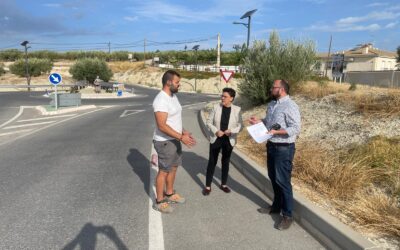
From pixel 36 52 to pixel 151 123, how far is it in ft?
379

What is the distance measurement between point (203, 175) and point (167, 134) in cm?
251

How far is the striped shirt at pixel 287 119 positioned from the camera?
426 centimetres

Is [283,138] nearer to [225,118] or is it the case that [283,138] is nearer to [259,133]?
[259,133]

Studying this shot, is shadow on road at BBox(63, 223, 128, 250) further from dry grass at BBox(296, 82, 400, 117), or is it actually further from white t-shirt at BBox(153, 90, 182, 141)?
dry grass at BBox(296, 82, 400, 117)

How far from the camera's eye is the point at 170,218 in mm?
4613

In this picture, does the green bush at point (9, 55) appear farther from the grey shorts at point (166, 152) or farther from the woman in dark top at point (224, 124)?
the grey shorts at point (166, 152)

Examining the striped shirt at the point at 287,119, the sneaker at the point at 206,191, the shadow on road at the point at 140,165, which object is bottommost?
the shadow on road at the point at 140,165

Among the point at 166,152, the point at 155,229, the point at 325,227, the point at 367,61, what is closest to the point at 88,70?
the point at 166,152

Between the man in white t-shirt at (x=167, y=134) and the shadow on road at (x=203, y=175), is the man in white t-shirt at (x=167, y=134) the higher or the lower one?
the higher one

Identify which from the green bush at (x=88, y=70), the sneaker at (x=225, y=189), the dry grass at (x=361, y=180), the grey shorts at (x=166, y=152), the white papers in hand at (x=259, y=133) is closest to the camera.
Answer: the dry grass at (x=361, y=180)

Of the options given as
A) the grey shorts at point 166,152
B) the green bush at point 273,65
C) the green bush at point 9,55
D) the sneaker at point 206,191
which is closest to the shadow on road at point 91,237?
the grey shorts at point 166,152

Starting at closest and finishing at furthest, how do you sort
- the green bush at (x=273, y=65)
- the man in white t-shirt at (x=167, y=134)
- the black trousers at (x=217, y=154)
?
1. the man in white t-shirt at (x=167, y=134)
2. the black trousers at (x=217, y=154)
3. the green bush at (x=273, y=65)

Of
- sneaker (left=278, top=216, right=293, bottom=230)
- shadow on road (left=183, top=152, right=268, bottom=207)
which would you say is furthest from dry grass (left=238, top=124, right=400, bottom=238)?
shadow on road (left=183, top=152, right=268, bottom=207)

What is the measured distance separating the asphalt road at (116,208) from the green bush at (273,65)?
21.2ft
